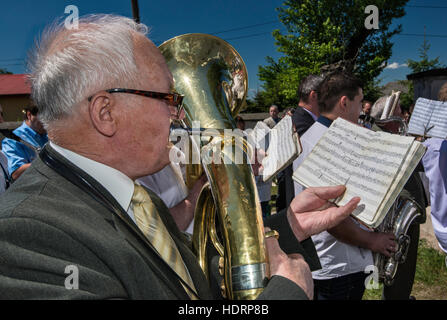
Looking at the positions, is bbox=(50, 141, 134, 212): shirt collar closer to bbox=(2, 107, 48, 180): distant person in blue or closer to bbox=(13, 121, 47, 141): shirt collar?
bbox=(2, 107, 48, 180): distant person in blue

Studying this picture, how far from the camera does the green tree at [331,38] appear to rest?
17859 millimetres

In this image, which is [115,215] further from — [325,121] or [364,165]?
[325,121]

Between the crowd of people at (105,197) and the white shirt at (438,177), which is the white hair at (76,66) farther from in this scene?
the white shirt at (438,177)

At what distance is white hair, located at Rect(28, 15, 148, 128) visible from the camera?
2.93 feet

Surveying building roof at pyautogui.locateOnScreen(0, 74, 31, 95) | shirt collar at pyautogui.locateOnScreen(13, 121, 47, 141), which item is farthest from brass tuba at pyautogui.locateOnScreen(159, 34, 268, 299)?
building roof at pyautogui.locateOnScreen(0, 74, 31, 95)

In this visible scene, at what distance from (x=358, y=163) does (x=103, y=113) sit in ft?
3.21

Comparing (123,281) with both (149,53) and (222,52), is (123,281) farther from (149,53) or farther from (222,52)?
(222,52)

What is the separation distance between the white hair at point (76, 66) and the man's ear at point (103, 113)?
0.10 feet

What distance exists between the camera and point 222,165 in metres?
1.11

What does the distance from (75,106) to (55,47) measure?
0.59ft

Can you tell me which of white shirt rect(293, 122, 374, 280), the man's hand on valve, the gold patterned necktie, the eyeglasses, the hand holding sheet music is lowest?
white shirt rect(293, 122, 374, 280)

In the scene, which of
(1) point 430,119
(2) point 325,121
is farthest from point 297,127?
(1) point 430,119
